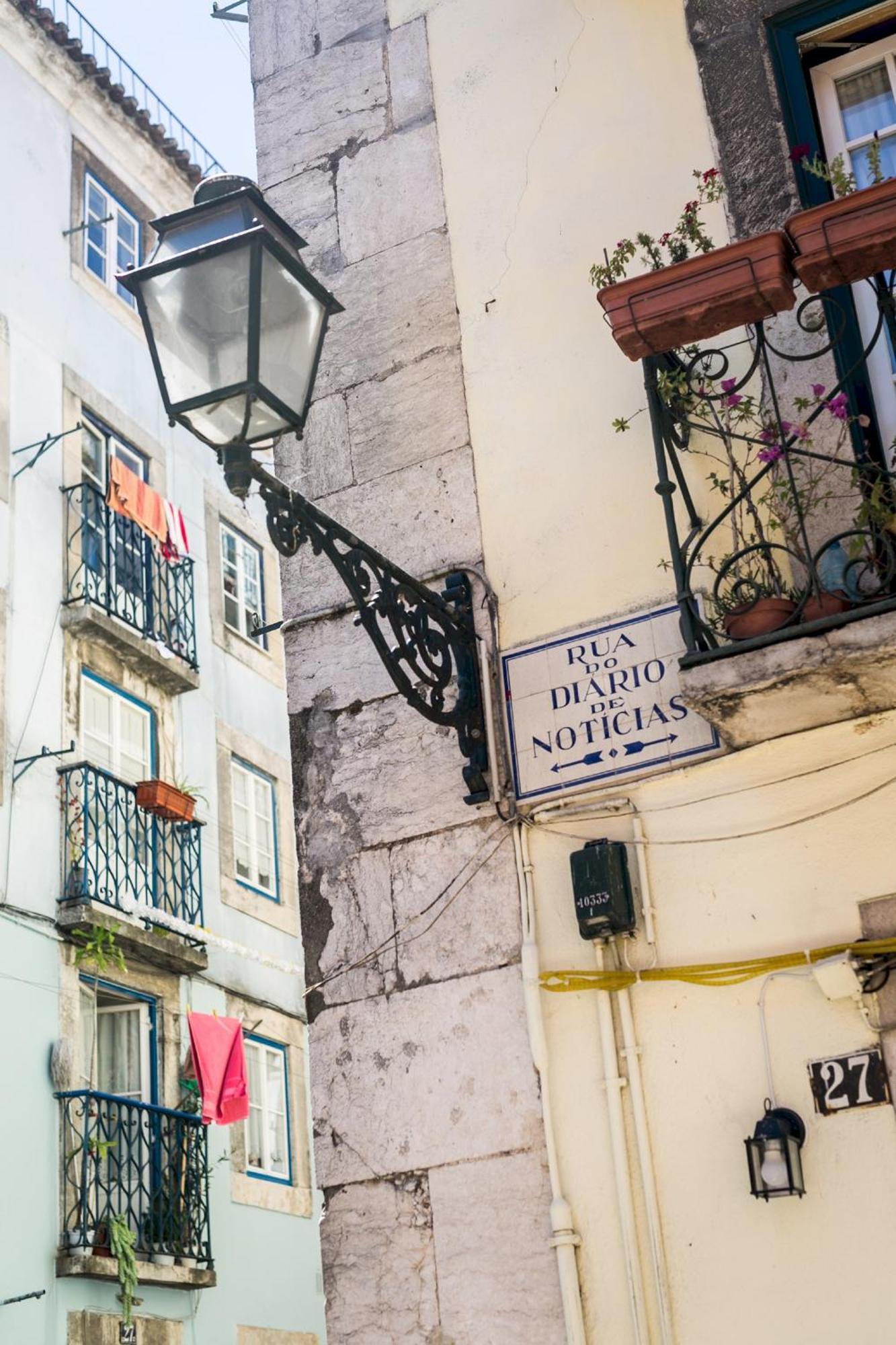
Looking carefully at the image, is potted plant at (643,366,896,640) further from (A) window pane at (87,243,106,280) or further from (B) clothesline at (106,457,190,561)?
(A) window pane at (87,243,106,280)

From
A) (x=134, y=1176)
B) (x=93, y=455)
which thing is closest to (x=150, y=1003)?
(x=134, y=1176)

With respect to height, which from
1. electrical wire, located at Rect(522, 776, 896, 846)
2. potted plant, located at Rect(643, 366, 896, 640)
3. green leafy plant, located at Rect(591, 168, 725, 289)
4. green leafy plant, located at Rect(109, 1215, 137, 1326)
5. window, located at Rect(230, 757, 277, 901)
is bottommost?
green leafy plant, located at Rect(109, 1215, 137, 1326)

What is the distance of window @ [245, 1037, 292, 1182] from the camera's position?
14.6m

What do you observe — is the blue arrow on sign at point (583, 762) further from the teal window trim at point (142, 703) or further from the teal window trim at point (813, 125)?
the teal window trim at point (142, 703)

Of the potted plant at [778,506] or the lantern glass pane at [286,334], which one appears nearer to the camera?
the lantern glass pane at [286,334]

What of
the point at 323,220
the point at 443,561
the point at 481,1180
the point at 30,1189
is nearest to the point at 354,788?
the point at 443,561

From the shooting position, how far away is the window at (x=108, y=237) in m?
15.8

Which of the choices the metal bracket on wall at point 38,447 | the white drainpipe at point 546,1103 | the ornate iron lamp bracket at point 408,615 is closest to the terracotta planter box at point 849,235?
the ornate iron lamp bracket at point 408,615

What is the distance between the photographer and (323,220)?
6.24m

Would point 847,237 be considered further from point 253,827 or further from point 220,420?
point 253,827

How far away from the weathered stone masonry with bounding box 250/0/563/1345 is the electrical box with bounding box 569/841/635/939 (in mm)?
308

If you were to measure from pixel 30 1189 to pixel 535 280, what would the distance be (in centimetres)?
832

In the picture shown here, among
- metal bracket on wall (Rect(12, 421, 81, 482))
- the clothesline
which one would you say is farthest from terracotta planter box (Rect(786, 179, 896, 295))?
the clothesline

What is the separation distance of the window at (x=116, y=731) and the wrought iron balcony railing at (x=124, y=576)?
24.3 inches
